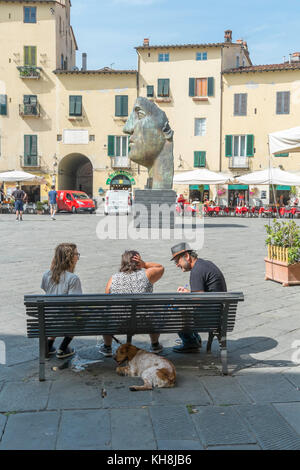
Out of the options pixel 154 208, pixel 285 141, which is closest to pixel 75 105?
pixel 154 208

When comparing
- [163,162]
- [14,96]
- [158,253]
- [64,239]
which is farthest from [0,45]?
[158,253]

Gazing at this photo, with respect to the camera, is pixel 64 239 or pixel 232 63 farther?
pixel 232 63

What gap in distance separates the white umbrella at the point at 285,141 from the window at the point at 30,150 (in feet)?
99.0

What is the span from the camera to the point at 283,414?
3.28 metres

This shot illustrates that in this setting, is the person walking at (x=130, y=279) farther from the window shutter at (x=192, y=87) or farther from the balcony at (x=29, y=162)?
the balcony at (x=29, y=162)

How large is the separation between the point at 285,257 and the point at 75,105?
30371 mm

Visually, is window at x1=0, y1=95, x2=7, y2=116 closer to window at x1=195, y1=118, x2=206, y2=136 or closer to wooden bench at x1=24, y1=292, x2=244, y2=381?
window at x1=195, y1=118, x2=206, y2=136

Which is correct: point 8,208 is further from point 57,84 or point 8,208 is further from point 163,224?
point 163,224

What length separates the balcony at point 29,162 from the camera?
35562 mm

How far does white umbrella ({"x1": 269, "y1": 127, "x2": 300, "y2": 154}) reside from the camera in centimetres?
707

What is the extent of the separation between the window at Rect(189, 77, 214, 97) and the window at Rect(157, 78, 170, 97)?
1.61 metres

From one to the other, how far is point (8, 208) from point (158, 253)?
64.9ft

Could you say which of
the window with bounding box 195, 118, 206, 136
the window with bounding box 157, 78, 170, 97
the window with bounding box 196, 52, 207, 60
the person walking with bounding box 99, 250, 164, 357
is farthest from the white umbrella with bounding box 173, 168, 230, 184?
the person walking with bounding box 99, 250, 164, 357

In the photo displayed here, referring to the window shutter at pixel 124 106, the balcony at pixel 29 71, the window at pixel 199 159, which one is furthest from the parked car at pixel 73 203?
the balcony at pixel 29 71
